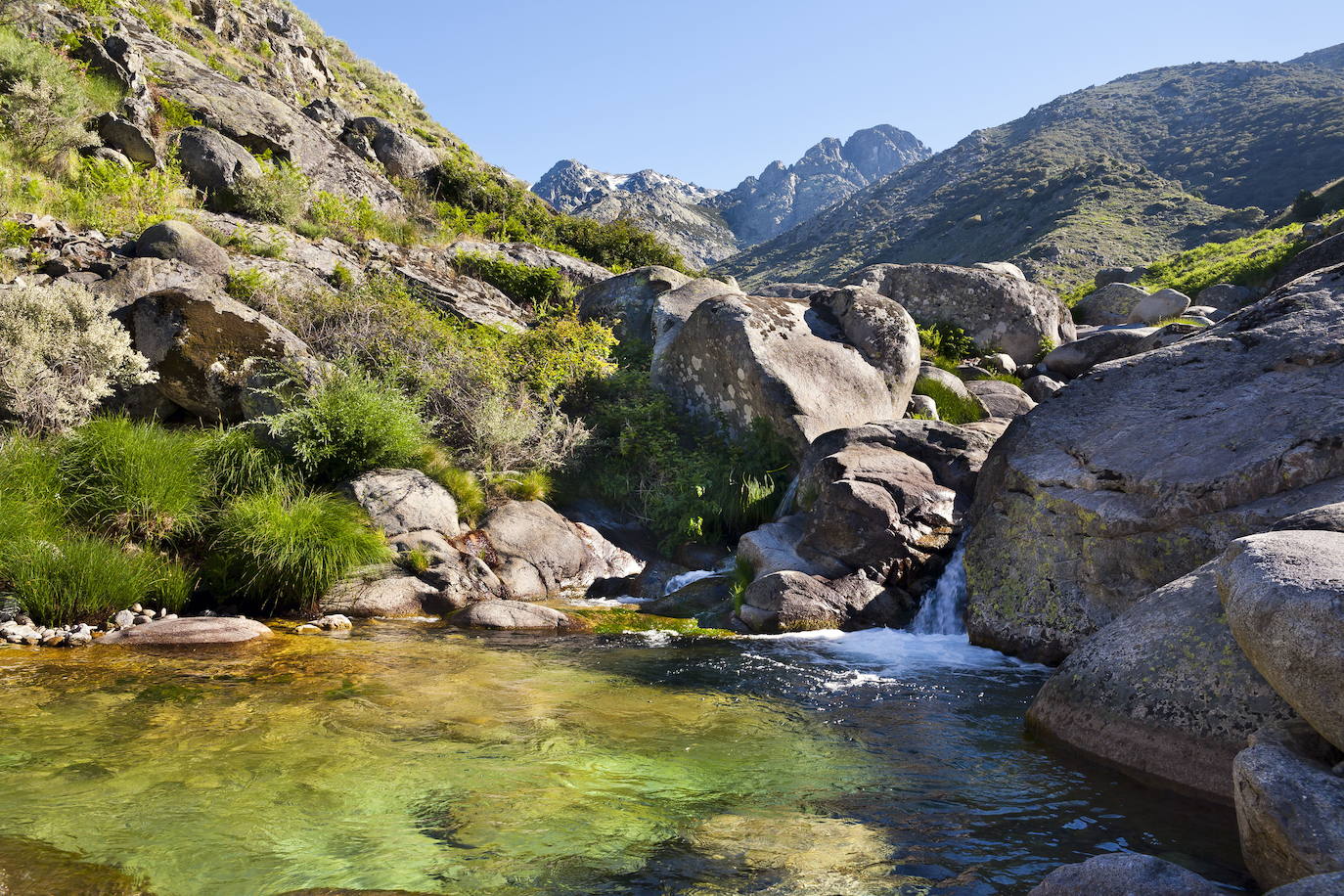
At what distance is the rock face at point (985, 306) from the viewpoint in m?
19.4

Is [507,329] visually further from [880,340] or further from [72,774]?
[72,774]

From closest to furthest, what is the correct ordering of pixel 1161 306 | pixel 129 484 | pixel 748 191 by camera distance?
pixel 129 484 < pixel 1161 306 < pixel 748 191

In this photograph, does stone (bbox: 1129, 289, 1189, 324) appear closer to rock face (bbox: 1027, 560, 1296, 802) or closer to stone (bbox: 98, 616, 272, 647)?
rock face (bbox: 1027, 560, 1296, 802)

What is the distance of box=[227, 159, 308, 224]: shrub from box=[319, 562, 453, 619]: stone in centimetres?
1026

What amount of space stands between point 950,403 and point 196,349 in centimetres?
1208

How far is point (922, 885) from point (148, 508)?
8.40 metres

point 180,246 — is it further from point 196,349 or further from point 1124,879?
point 1124,879

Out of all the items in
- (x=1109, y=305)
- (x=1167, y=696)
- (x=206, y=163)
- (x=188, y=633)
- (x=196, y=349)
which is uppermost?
(x=1109, y=305)

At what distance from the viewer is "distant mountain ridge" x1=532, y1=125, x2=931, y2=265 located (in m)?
131

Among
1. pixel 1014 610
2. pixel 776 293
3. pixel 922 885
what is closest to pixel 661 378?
pixel 776 293

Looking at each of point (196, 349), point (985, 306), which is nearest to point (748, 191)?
point (985, 306)

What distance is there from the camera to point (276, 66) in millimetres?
25391

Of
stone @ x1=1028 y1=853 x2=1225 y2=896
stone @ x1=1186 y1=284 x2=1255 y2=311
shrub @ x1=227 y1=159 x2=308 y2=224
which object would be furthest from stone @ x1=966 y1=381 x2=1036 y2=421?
shrub @ x1=227 y1=159 x2=308 y2=224

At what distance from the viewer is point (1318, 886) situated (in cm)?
262
